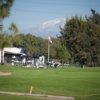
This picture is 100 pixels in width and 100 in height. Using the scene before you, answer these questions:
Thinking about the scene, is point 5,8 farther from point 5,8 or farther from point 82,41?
point 82,41

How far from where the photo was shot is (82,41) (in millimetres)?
83250

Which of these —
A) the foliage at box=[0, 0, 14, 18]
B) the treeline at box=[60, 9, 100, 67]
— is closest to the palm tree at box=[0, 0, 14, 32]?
the foliage at box=[0, 0, 14, 18]

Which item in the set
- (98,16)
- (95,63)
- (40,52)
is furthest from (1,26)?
(40,52)

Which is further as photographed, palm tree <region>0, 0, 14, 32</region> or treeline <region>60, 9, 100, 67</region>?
treeline <region>60, 9, 100, 67</region>

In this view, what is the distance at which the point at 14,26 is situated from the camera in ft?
77.9

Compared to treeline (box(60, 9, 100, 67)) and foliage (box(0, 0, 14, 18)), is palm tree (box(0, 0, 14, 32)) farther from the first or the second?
treeline (box(60, 9, 100, 67))

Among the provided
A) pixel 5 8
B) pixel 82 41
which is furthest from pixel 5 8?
pixel 82 41

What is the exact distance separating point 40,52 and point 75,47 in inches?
1314

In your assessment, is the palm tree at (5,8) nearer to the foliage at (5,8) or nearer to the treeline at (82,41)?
the foliage at (5,8)

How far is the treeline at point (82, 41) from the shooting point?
83312 millimetres

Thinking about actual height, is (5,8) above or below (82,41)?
below

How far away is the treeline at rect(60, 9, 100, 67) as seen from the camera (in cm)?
8331

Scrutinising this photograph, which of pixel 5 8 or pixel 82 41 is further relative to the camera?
pixel 82 41

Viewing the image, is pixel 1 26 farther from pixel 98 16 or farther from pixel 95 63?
pixel 98 16
